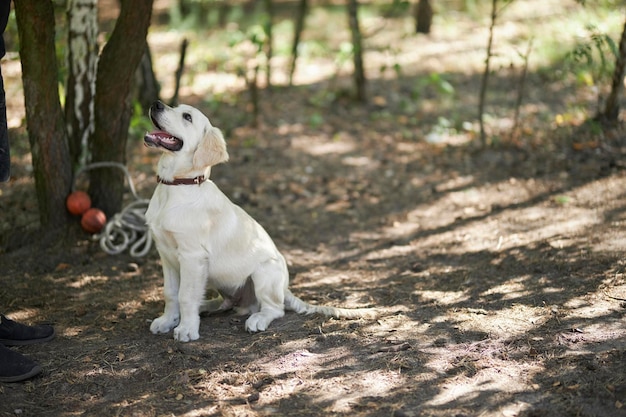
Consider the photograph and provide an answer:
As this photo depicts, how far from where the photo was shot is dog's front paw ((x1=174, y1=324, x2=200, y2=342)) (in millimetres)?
4557

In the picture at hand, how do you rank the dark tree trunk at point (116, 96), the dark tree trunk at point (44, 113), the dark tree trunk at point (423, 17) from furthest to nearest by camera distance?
the dark tree trunk at point (423, 17), the dark tree trunk at point (116, 96), the dark tree trunk at point (44, 113)

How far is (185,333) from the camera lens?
4.57 metres

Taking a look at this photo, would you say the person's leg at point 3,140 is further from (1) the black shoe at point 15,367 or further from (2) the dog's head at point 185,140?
(1) the black shoe at point 15,367

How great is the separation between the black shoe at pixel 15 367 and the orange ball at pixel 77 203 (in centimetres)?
229

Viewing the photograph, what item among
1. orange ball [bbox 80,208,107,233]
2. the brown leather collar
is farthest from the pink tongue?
orange ball [bbox 80,208,107,233]

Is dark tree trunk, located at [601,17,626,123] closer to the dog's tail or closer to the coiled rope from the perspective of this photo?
the dog's tail

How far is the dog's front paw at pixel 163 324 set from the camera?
15.6ft

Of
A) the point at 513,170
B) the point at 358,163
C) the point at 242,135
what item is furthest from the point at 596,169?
the point at 242,135

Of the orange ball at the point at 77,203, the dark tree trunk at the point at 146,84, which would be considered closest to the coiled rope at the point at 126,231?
the orange ball at the point at 77,203

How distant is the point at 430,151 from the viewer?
30.0 feet

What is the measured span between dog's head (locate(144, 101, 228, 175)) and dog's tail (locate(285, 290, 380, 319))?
124 cm

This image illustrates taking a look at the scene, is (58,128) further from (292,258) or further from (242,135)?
(242,135)

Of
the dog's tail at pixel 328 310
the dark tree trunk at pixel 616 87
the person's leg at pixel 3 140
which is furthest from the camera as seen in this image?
the dark tree trunk at pixel 616 87

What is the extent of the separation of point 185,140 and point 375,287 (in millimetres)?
2167
